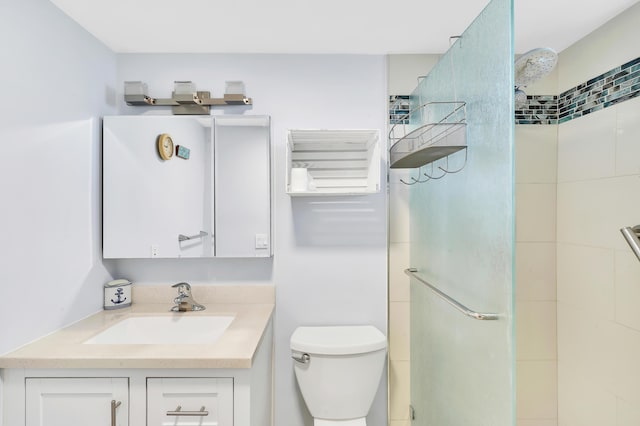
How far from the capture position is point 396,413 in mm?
1869

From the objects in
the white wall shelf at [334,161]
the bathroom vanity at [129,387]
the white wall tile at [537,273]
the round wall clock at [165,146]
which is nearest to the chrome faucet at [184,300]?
the bathroom vanity at [129,387]

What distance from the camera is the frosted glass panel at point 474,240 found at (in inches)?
39.4

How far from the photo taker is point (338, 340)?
1.69 meters

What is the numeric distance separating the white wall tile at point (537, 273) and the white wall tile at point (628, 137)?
1.73ft

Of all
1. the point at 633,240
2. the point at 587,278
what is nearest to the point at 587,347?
the point at 587,278

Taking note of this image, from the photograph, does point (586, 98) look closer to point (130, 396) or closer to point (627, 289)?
point (627, 289)

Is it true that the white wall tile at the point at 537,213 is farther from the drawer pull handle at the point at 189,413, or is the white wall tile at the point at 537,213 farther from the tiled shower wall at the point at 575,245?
the drawer pull handle at the point at 189,413

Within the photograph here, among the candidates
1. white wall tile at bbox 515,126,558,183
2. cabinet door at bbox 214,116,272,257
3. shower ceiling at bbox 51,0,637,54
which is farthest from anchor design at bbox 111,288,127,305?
white wall tile at bbox 515,126,558,183

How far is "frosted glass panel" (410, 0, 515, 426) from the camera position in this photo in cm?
100

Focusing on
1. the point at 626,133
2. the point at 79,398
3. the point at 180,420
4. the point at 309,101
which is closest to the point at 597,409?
the point at 626,133

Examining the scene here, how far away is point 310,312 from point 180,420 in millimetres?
818

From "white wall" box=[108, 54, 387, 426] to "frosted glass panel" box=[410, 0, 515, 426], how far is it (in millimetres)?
302

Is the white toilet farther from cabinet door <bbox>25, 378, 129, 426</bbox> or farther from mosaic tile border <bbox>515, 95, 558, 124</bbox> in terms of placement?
mosaic tile border <bbox>515, 95, 558, 124</bbox>

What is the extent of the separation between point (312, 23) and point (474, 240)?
45.8 inches
